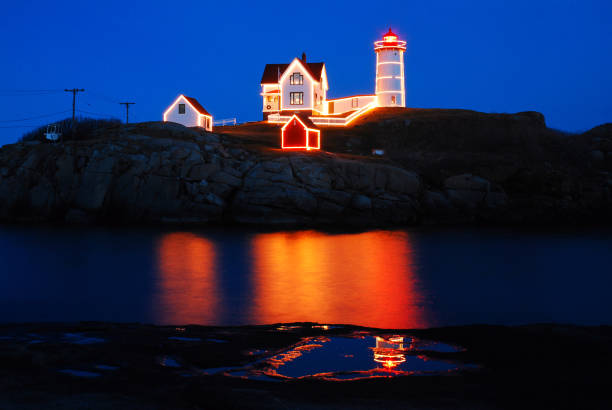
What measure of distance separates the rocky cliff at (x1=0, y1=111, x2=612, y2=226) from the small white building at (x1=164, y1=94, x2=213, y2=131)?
9662 mm

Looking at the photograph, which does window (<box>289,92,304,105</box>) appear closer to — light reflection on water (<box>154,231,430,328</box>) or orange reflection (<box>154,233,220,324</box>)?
light reflection on water (<box>154,231,430,328</box>)

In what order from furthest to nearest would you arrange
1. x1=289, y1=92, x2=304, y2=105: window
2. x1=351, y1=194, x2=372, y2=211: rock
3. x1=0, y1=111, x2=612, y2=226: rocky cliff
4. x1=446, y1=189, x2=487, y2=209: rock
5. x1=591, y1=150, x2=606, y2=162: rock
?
x1=289, y1=92, x2=304, y2=105: window < x1=591, y1=150, x2=606, y2=162: rock < x1=446, y1=189, x2=487, y2=209: rock < x1=351, y1=194, x2=372, y2=211: rock < x1=0, y1=111, x2=612, y2=226: rocky cliff

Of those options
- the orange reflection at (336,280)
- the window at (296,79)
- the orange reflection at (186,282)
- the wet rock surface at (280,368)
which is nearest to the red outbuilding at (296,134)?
the orange reflection at (336,280)

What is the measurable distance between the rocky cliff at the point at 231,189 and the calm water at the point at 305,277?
3431 millimetres

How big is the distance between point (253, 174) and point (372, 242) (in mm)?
10435

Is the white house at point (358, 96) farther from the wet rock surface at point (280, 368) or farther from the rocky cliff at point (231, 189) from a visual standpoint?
the wet rock surface at point (280, 368)

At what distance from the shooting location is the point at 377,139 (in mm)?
48250

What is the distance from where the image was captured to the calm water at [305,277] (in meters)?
13.0

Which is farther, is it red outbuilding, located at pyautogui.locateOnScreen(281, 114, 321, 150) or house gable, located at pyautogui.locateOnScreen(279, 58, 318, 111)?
house gable, located at pyautogui.locateOnScreen(279, 58, 318, 111)

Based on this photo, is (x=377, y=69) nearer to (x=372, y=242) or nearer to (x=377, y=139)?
(x=377, y=139)

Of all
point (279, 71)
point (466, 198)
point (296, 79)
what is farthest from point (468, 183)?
point (279, 71)

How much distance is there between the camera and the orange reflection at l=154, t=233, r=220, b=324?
1291 cm

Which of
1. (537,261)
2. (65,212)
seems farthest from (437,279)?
(65,212)

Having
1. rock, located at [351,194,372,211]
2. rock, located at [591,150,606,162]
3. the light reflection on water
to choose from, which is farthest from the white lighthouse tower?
the light reflection on water
